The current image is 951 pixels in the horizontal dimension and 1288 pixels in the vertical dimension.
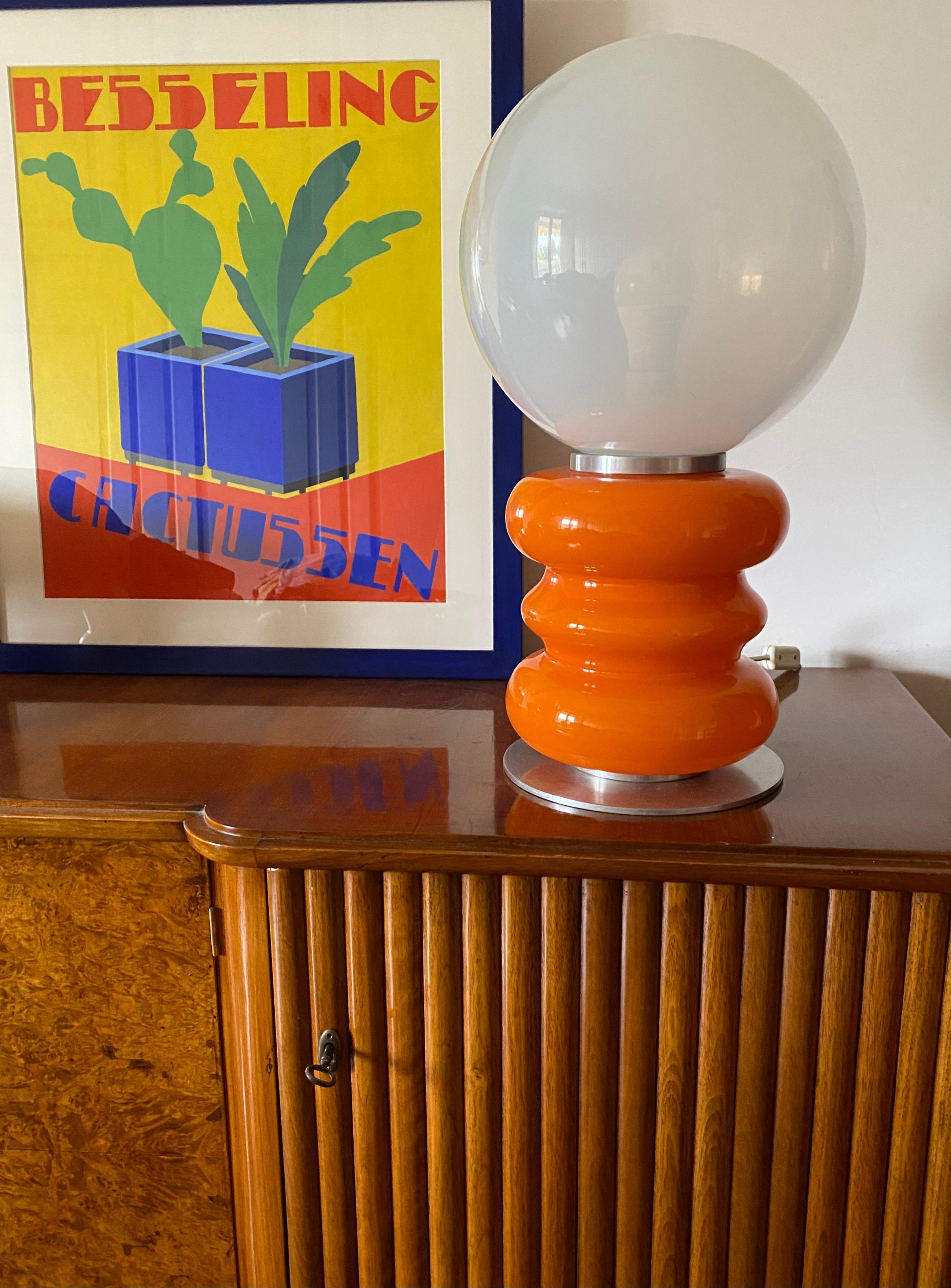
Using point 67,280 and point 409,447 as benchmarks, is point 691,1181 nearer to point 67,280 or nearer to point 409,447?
point 409,447

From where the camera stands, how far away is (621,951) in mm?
698

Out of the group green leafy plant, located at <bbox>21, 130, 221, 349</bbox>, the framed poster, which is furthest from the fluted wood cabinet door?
green leafy plant, located at <bbox>21, 130, 221, 349</bbox>

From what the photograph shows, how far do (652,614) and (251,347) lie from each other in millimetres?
559

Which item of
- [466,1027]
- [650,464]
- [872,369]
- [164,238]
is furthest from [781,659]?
[164,238]

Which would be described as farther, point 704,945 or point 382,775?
point 382,775

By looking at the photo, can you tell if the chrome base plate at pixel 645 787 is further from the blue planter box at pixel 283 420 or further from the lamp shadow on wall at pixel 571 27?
the lamp shadow on wall at pixel 571 27

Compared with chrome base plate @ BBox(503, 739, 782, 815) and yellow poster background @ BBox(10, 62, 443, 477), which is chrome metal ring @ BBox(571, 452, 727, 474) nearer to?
chrome base plate @ BBox(503, 739, 782, 815)

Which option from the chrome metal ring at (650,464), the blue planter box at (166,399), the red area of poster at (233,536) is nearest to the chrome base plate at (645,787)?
the chrome metal ring at (650,464)

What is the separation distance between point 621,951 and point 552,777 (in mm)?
142

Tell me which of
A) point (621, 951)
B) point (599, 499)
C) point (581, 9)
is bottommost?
point (621, 951)

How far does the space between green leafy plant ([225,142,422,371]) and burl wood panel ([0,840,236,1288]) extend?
555mm

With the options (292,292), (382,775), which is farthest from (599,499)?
(292,292)

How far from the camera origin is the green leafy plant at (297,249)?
1.00 m

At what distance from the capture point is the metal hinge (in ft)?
2.48
